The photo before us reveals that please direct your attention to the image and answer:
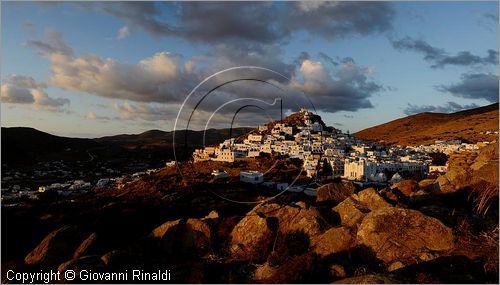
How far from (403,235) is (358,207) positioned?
3.28 meters

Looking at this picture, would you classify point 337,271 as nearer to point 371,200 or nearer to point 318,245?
point 318,245

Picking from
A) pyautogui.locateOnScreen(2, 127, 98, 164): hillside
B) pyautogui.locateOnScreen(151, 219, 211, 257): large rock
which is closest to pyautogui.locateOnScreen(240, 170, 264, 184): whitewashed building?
pyautogui.locateOnScreen(151, 219, 211, 257): large rock

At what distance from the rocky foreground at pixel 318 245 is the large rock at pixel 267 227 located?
0.14 ft

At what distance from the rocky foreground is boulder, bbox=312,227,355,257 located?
0.12 ft

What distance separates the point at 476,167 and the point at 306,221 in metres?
11.9

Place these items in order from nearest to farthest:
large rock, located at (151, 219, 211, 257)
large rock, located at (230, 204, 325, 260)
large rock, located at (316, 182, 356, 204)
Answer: large rock, located at (230, 204, 325, 260) < large rock, located at (151, 219, 211, 257) < large rock, located at (316, 182, 356, 204)

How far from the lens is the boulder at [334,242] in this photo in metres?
14.3

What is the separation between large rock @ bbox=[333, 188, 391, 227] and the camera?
1596 cm

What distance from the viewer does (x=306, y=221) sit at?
16.1m

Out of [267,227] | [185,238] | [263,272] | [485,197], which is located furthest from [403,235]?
[185,238]

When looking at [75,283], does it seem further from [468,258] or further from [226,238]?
[468,258]

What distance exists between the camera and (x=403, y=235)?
13.7 metres

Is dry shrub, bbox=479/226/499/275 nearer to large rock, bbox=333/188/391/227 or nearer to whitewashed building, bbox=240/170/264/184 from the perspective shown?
large rock, bbox=333/188/391/227

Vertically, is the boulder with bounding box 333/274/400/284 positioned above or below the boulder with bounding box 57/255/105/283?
above
